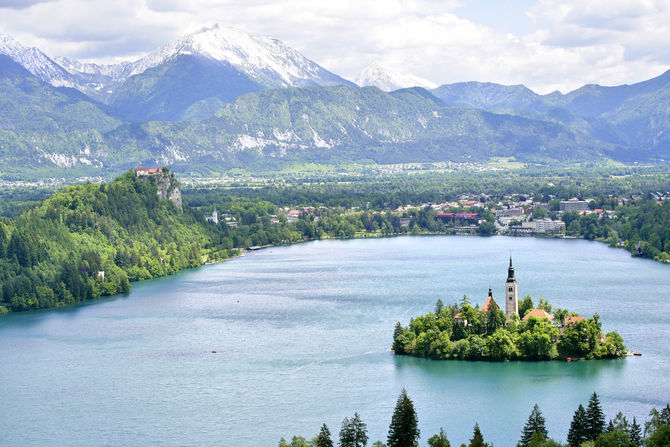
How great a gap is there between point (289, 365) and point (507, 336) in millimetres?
7716

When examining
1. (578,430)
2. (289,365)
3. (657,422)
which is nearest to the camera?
(657,422)

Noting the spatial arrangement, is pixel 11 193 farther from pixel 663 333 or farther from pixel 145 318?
pixel 663 333

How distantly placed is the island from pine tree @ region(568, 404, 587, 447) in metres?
8.98

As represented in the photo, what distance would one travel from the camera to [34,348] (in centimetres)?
3978

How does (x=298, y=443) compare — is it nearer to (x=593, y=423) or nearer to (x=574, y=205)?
(x=593, y=423)

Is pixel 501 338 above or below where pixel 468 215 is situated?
below

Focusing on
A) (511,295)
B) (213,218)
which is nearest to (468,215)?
(213,218)

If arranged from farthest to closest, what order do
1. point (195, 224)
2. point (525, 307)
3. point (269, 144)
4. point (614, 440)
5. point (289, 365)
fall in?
point (269, 144) → point (195, 224) → point (525, 307) → point (289, 365) → point (614, 440)

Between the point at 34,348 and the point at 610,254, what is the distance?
1568 inches

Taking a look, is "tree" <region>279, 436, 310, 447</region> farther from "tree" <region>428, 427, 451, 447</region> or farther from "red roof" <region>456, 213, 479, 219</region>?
"red roof" <region>456, 213, 479, 219</region>

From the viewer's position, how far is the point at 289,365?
35031 millimetres

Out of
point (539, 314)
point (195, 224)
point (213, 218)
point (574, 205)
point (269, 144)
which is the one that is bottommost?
point (539, 314)

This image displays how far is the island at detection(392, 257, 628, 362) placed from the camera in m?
34.0

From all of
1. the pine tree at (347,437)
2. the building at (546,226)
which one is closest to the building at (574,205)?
the building at (546,226)
